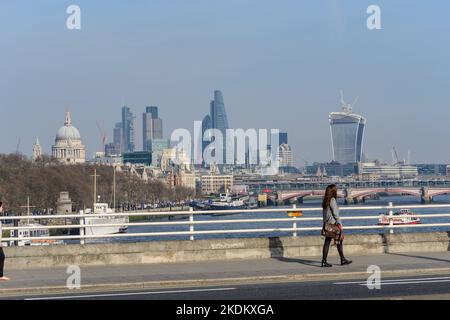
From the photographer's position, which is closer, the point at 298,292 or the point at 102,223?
the point at 298,292

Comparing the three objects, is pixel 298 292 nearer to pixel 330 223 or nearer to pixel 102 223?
pixel 330 223

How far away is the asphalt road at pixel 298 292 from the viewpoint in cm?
1833

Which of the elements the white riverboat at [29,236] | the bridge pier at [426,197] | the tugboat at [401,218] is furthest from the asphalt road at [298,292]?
the bridge pier at [426,197]

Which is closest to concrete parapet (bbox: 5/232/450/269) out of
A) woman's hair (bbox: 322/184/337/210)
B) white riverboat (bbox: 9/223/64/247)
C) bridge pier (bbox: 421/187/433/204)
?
white riverboat (bbox: 9/223/64/247)

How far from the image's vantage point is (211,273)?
22.4 metres

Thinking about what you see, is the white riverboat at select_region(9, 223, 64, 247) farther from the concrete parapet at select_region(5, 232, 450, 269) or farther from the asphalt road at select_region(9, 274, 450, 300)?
the asphalt road at select_region(9, 274, 450, 300)

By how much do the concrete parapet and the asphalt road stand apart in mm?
4660

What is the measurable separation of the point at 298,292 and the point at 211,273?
3651 mm

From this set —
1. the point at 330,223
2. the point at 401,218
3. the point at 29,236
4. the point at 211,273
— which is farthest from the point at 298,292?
the point at 29,236

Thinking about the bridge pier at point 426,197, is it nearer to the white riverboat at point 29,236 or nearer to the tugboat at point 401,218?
the white riverboat at point 29,236
